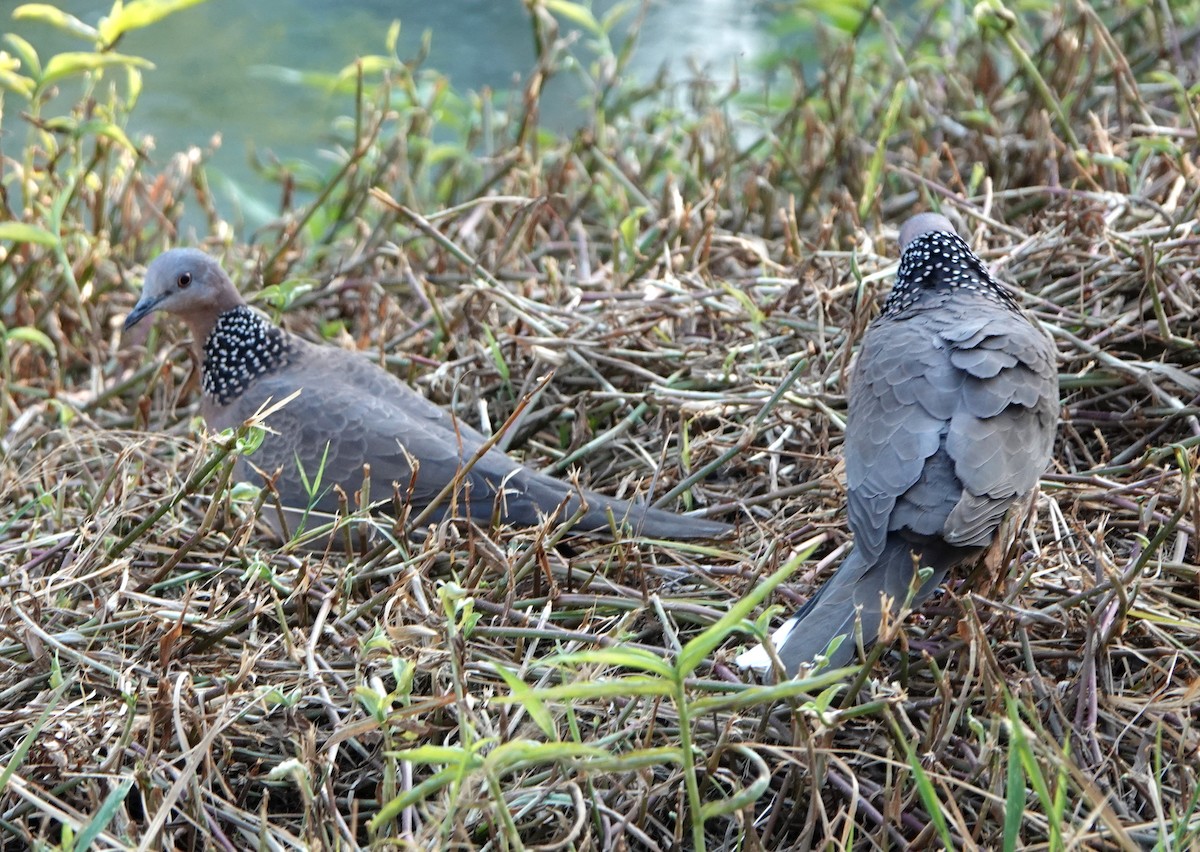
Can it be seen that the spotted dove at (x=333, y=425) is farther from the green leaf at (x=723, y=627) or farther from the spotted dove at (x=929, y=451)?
the green leaf at (x=723, y=627)

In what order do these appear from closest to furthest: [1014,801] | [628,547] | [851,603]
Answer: [1014,801], [851,603], [628,547]

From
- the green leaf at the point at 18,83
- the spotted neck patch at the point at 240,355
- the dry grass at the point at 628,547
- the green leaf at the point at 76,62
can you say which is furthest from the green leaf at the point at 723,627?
the green leaf at the point at 18,83

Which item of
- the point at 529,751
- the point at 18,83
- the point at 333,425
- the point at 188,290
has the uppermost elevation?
the point at 18,83

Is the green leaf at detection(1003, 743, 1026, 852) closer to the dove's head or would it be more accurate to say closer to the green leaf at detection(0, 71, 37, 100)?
the dove's head

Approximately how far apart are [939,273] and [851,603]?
1.04 m

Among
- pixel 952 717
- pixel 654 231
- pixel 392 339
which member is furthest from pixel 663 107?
pixel 952 717

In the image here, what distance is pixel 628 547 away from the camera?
2.76 meters

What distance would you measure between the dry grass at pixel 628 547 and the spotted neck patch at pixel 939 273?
0.17 meters

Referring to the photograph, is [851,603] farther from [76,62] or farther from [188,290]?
[76,62]

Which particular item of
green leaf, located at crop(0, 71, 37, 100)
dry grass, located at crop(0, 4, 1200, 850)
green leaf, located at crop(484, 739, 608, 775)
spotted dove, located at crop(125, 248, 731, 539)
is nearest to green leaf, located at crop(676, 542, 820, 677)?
dry grass, located at crop(0, 4, 1200, 850)

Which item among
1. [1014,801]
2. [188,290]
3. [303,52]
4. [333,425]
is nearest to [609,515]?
[333,425]

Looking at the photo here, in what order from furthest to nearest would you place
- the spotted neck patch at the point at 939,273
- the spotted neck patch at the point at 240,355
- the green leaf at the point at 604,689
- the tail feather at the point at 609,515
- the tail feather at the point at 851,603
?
1. the spotted neck patch at the point at 240,355
2. the spotted neck patch at the point at 939,273
3. the tail feather at the point at 609,515
4. the tail feather at the point at 851,603
5. the green leaf at the point at 604,689

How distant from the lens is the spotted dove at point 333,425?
3.02m

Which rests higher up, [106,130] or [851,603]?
[106,130]
